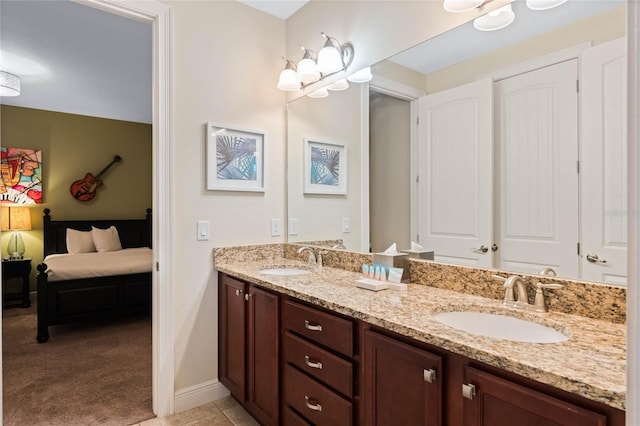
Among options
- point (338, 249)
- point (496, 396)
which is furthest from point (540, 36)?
point (338, 249)

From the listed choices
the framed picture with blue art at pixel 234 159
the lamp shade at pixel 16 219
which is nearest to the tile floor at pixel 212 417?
the framed picture with blue art at pixel 234 159

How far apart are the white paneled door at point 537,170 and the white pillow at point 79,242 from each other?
5.48 m

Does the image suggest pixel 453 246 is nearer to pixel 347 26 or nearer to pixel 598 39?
pixel 598 39


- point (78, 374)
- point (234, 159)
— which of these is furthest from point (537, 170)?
point (78, 374)

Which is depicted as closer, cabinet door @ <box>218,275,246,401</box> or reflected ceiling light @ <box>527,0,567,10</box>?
reflected ceiling light @ <box>527,0,567,10</box>

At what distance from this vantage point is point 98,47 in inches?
124

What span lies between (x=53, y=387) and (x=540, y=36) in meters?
3.51

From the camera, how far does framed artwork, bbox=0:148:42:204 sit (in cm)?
486

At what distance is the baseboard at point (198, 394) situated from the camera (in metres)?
2.21

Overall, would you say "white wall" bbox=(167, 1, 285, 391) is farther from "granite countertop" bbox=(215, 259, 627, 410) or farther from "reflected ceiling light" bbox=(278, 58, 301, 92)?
"granite countertop" bbox=(215, 259, 627, 410)

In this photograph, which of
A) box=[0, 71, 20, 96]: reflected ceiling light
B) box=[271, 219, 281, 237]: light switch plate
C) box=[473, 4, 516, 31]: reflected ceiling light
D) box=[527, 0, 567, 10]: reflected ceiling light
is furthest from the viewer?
box=[0, 71, 20, 96]: reflected ceiling light

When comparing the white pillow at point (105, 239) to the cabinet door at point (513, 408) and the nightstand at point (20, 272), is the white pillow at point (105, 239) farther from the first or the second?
the cabinet door at point (513, 408)

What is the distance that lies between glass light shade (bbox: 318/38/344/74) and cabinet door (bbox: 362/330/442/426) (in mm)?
1657

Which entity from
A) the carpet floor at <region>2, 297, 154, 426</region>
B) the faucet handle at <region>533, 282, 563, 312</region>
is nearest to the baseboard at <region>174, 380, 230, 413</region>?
the carpet floor at <region>2, 297, 154, 426</region>
